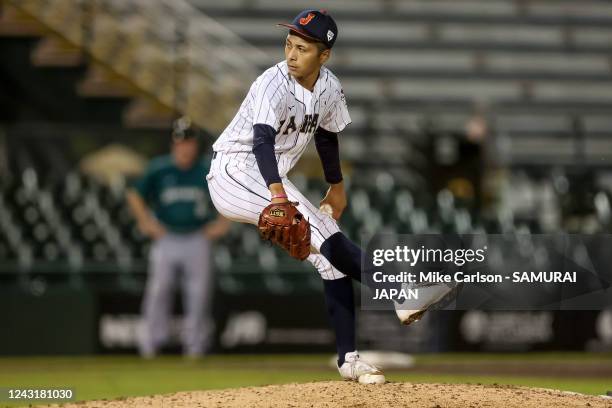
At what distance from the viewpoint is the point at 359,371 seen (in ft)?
20.1

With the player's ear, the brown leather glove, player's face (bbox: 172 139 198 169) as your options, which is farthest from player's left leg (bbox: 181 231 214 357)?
the player's ear

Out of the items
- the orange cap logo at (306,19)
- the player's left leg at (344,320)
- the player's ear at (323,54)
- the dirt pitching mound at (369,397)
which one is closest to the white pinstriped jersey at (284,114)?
the player's ear at (323,54)

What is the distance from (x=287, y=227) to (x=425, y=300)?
0.78 metres

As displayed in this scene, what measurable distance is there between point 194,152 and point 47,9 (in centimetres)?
436

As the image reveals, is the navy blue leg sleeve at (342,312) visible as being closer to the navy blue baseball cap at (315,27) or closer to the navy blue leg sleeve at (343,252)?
the navy blue leg sleeve at (343,252)

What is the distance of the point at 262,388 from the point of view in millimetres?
6184

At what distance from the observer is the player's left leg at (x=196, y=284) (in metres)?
10.9

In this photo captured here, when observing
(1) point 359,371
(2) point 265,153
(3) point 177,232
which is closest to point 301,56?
(2) point 265,153

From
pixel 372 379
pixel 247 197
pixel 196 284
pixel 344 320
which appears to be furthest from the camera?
pixel 196 284

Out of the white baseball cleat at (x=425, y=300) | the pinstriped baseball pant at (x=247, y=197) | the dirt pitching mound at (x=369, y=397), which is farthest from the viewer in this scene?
the pinstriped baseball pant at (x=247, y=197)

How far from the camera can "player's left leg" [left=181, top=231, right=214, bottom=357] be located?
35.7 ft

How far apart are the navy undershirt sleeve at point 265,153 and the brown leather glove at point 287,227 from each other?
0.45 ft

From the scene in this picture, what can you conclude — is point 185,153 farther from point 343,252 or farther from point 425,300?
point 425,300

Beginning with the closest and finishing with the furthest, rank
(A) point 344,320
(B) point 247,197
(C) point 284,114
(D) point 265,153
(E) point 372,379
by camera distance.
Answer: (D) point 265,153, (C) point 284,114, (B) point 247,197, (E) point 372,379, (A) point 344,320
